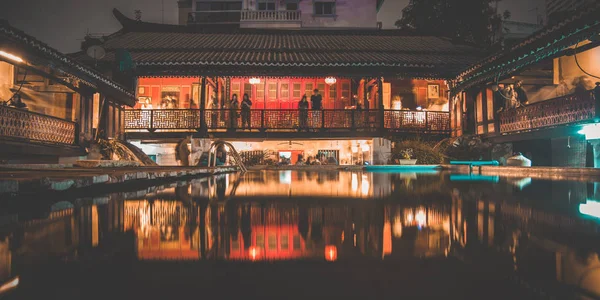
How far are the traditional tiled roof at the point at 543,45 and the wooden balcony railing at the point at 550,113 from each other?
1260 millimetres

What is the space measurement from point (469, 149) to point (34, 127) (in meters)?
13.6

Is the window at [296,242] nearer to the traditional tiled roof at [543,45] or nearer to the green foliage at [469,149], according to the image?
the traditional tiled roof at [543,45]

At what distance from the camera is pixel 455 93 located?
48.1ft

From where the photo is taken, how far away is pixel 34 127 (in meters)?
8.26

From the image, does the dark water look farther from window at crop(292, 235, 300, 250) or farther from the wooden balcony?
the wooden balcony

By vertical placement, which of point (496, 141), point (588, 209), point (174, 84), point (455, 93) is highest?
point (174, 84)

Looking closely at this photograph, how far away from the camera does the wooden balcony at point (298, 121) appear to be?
1451 centimetres

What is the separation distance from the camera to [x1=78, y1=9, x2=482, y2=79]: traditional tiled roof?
13734 millimetres

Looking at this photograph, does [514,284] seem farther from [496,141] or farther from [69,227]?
[496,141]

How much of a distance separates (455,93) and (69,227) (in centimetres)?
1544

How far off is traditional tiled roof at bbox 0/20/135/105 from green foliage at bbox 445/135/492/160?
40.4 feet

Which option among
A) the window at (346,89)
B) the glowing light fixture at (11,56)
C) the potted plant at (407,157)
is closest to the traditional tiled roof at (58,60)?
the glowing light fixture at (11,56)

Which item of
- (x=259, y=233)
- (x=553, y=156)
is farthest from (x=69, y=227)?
(x=553, y=156)

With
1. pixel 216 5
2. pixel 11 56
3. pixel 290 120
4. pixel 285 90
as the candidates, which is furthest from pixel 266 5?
pixel 11 56
